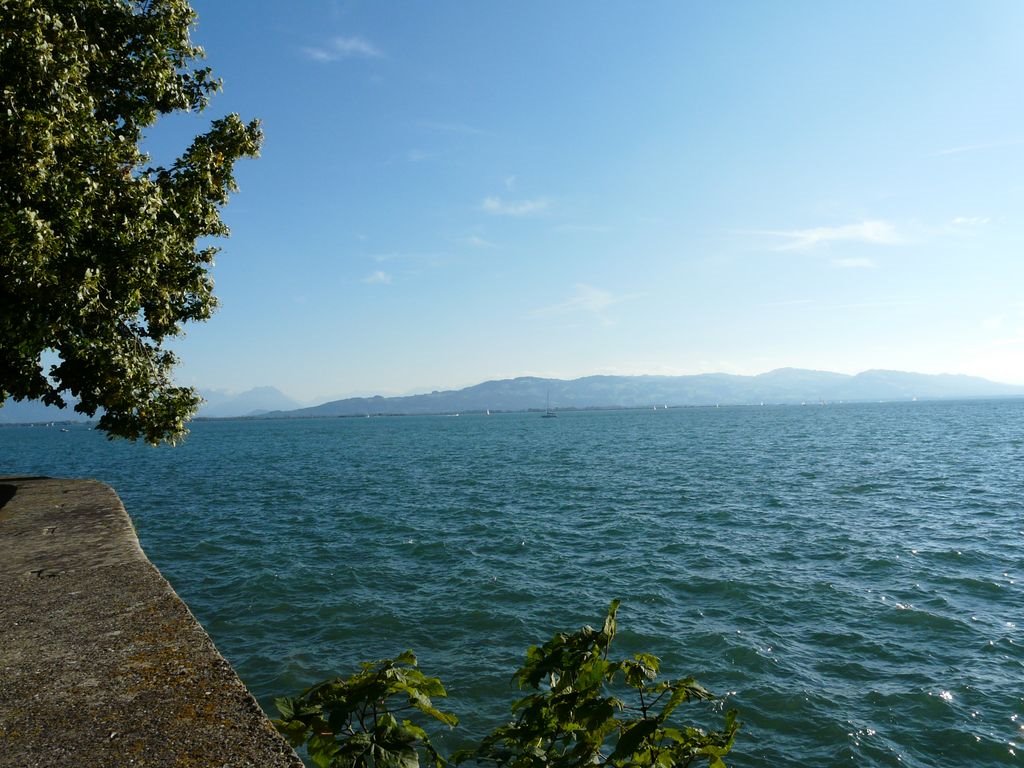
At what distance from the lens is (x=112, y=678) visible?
586cm

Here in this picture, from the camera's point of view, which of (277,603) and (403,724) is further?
(277,603)

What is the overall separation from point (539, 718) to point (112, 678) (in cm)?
429

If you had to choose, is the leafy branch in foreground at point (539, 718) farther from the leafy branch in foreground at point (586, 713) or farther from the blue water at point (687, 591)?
the blue water at point (687, 591)

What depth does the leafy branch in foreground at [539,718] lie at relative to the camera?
3822 millimetres

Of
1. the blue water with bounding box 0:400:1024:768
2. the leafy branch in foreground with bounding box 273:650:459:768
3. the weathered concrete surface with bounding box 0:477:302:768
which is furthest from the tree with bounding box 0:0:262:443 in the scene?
the leafy branch in foreground with bounding box 273:650:459:768

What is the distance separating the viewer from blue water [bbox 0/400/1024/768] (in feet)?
35.2

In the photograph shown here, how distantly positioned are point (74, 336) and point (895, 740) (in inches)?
635

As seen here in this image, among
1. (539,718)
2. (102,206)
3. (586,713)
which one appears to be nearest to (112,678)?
(539,718)

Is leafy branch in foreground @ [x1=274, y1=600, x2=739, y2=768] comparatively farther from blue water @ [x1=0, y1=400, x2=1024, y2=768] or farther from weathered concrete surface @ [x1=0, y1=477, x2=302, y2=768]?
blue water @ [x1=0, y1=400, x2=1024, y2=768]

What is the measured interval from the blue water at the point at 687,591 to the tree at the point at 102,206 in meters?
6.43

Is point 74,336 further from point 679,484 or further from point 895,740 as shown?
point 679,484

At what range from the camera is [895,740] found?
384 inches

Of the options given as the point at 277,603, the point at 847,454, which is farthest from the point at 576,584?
the point at 847,454

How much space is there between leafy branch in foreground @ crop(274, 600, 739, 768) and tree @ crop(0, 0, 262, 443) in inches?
375
